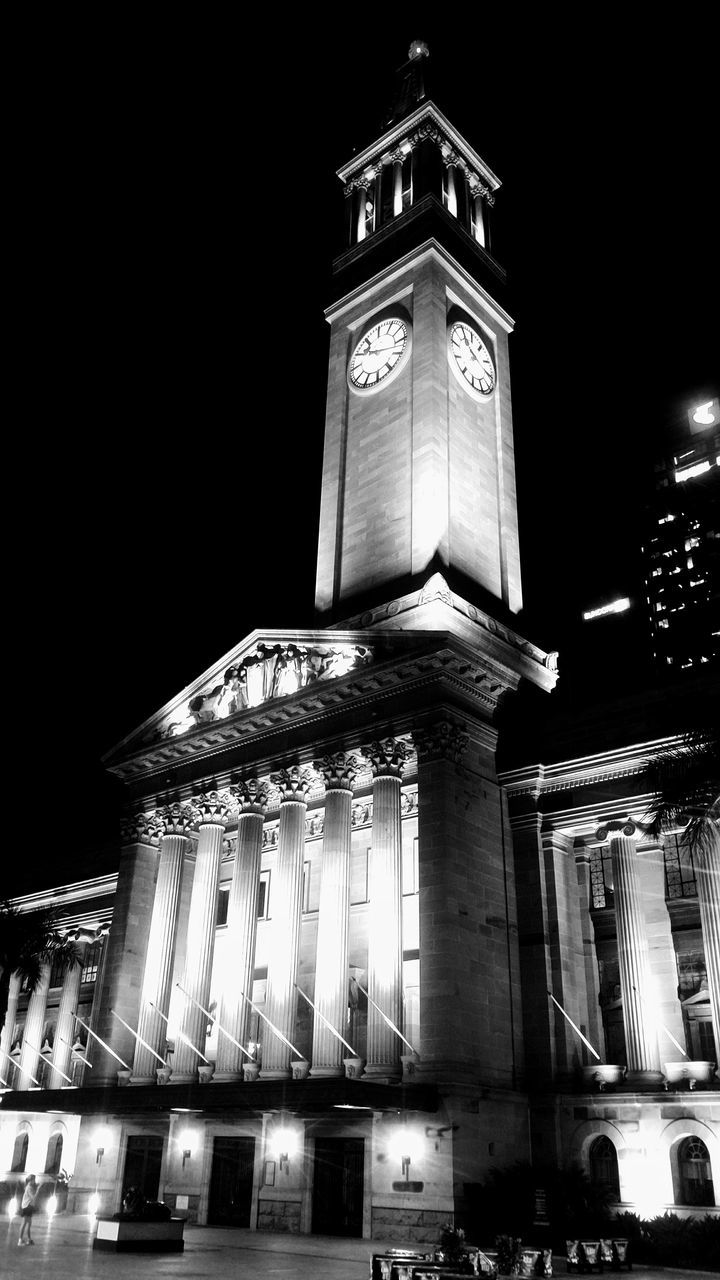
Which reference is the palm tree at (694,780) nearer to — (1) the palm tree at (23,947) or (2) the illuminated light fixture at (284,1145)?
(2) the illuminated light fixture at (284,1145)

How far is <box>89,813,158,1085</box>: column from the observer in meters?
48.3

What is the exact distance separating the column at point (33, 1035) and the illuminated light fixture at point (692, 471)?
100181 millimetres

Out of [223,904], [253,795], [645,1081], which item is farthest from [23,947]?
[645,1081]

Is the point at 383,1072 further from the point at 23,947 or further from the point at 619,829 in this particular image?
the point at 23,947

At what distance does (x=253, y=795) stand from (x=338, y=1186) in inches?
682

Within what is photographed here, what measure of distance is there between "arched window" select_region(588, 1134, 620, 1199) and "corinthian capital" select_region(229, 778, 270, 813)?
2025 cm

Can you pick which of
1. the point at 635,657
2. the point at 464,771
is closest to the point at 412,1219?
the point at 464,771

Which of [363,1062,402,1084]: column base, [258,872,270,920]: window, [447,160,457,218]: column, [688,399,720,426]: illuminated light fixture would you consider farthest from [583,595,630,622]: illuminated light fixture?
[363,1062,402,1084]: column base

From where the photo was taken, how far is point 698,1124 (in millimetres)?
35781

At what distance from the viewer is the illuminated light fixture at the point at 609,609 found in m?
136

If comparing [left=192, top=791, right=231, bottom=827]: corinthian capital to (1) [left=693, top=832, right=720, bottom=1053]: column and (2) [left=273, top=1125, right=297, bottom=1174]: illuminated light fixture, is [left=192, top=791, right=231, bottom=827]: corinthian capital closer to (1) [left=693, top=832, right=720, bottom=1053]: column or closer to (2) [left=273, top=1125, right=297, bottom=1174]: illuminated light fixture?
(2) [left=273, top=1125, right=297, bottom=1174]: illuminated light fixture

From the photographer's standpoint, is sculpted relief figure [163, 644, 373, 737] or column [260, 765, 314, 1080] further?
sculpted relief figure [163, 644, 373, 737]

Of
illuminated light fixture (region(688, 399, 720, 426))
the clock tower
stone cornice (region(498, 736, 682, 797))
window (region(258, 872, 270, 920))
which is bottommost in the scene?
window (region(258, 872, 270, 920))

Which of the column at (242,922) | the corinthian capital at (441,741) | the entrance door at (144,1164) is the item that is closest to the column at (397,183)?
the corinthian capital at (441,741)
